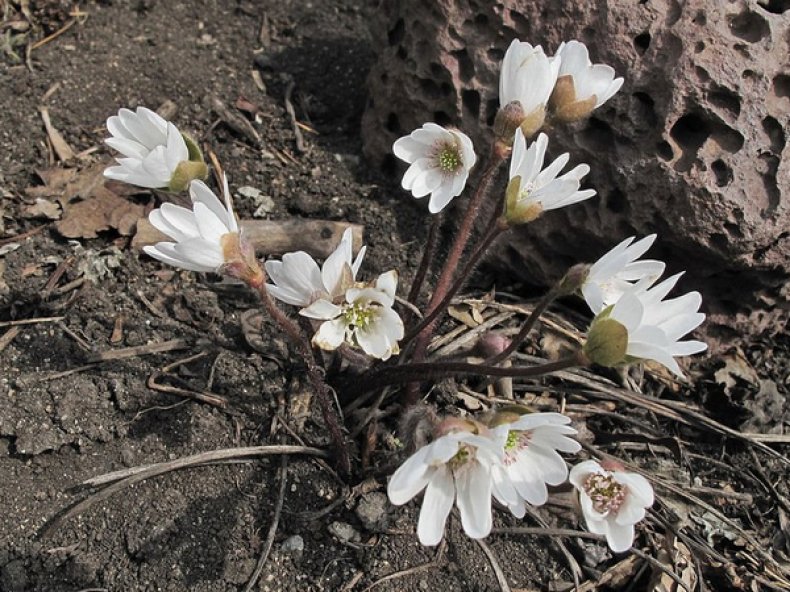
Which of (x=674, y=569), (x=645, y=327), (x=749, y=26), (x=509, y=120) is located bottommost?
(x=674, y=569)

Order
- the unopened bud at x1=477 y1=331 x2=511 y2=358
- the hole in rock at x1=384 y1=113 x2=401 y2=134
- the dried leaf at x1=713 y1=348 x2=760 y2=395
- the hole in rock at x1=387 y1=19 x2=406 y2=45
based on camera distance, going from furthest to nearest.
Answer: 1. the hole in rock at x1=384 y1=113 x2=401 y2=134
2. the hole in rock at x1=387 y1=19 x2=406 y2=45
3. the dried leaf at x1=713 y1=348 x2=760 y2=395
4. the unopened bud at x1=477 y1=331 x2=511 y2=358

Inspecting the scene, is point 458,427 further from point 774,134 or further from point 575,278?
point 774,134

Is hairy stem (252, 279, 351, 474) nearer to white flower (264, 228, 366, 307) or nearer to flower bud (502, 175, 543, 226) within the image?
white flower (264, 228, 366, 307)

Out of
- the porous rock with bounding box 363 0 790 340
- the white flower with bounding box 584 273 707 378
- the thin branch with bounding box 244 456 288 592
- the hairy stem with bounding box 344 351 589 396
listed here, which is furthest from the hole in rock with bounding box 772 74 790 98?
the thin branch with bounding box 244 456 288 592

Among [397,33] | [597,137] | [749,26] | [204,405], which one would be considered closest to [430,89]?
[397,33]

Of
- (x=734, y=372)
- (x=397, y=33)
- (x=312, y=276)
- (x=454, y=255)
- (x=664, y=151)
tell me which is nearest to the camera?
(x=312, y=276)

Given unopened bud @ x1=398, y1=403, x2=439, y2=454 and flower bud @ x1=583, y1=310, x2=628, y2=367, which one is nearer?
flower bud @ x1=583, y1=310, x2=628, y2=367

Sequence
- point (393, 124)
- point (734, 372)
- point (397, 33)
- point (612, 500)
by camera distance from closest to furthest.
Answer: point (612, 500), point (734, 372), point (397, 33), point (393, 124)
